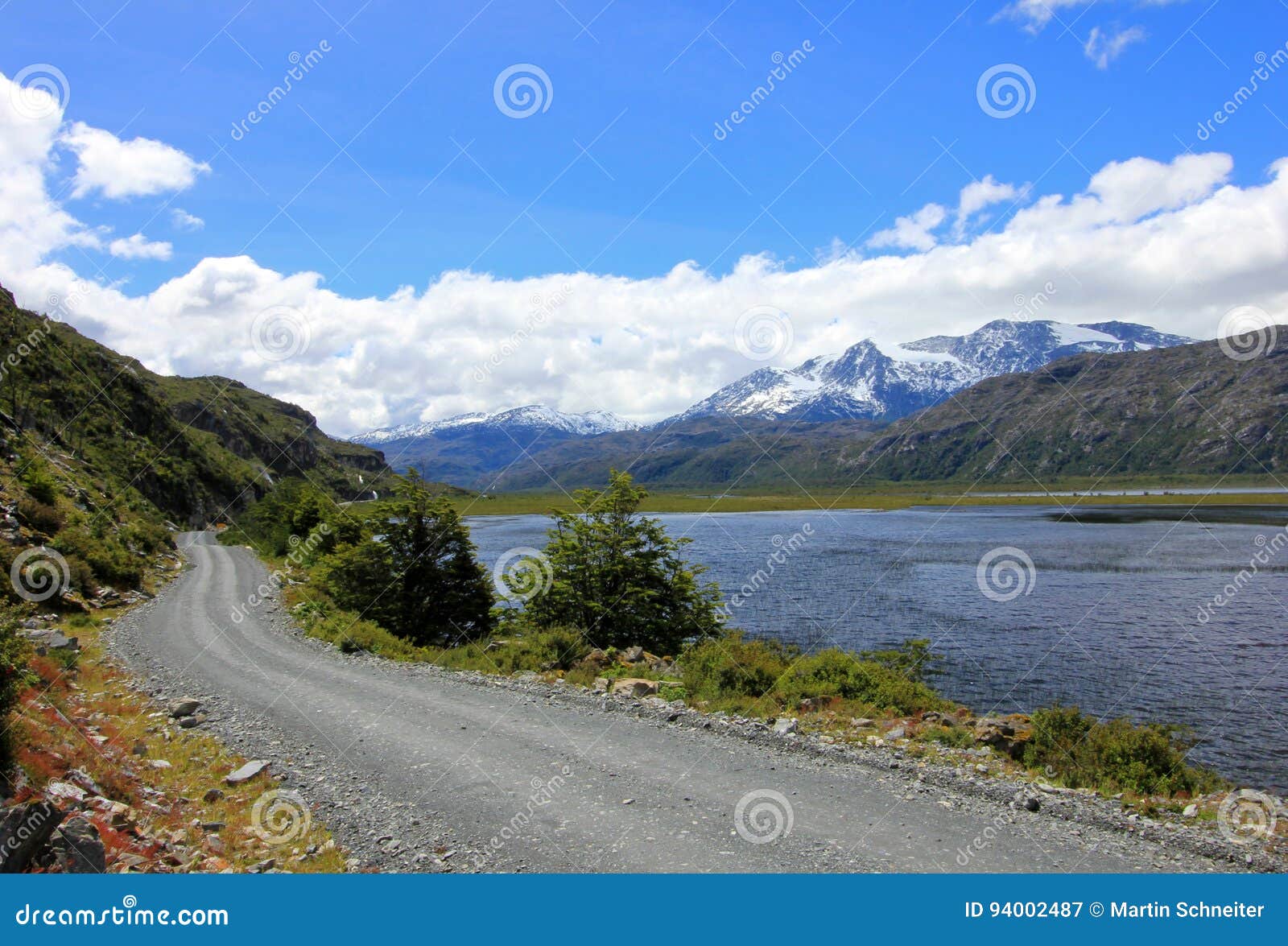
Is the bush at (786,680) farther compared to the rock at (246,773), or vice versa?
the bush at (786,680)

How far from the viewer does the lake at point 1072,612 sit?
24375 mm

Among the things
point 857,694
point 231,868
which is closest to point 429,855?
point 231,868

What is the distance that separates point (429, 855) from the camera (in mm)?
9117

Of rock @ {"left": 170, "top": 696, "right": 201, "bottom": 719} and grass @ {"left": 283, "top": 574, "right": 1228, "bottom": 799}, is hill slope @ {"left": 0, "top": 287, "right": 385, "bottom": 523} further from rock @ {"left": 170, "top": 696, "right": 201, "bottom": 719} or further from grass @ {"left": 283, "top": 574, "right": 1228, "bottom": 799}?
grass @ {"left": 283, "top": 574, "right": 1228, "bottom": 799}

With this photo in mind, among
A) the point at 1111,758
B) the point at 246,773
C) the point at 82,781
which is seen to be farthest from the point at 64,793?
the point at 1111,758

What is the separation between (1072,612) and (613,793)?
37396 mm

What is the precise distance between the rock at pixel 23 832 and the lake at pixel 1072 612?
957 inches

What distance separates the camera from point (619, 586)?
26.8 metres

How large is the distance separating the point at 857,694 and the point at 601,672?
7.06 metres

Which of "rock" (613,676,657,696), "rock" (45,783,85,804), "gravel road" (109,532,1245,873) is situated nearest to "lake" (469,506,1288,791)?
"rock" (613,676,657,696)

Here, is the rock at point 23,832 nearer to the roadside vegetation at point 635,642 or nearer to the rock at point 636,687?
the rock at point 636,687

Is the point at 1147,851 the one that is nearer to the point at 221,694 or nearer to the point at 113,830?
the point at 113,830

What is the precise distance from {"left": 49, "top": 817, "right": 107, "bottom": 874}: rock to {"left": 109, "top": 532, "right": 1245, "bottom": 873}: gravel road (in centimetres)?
289

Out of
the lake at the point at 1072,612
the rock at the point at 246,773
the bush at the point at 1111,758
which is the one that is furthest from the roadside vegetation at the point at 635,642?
the rock at the point at 246,773
